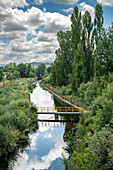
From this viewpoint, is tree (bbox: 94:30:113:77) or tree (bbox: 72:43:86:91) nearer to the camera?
tree (bbox: 94:30:113:77)

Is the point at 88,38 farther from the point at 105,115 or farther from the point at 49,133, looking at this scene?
the point at 105,115

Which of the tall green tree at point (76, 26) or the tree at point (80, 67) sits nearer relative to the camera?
the tree at point (80, 67)

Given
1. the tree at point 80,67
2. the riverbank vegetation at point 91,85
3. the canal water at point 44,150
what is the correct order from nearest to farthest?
the riverbank vegetation at point 91,85 → the canal water at point 44,150 → the tree at point 80,67

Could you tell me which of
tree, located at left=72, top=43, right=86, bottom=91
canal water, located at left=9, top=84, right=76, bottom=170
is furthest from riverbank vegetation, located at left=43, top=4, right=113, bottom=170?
canal water, located at left=9, top=84, right=76, bottom=170

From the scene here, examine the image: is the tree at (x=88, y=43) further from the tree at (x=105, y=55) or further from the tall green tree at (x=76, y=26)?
the tree at (x=105, y=55)

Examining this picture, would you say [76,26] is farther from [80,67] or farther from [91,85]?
[91,85]

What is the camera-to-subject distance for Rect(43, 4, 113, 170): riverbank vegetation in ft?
19.5

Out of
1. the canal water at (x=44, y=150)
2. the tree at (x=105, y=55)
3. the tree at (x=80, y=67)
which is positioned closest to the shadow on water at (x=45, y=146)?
the canal water at (x=44, y=150)

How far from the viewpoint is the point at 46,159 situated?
10.8 metres


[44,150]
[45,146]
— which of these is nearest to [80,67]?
[45,146]

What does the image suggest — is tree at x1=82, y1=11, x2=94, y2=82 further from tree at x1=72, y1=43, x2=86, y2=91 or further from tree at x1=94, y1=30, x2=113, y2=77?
tree at x1=94, y1=30, x2=113, y2=77

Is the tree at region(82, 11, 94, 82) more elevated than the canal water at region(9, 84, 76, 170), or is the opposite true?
the tree at region(82, 11, 94, 82)

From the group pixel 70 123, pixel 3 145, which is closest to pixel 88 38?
pixel 70 123

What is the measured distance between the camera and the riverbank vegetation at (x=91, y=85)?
5.95 meters
